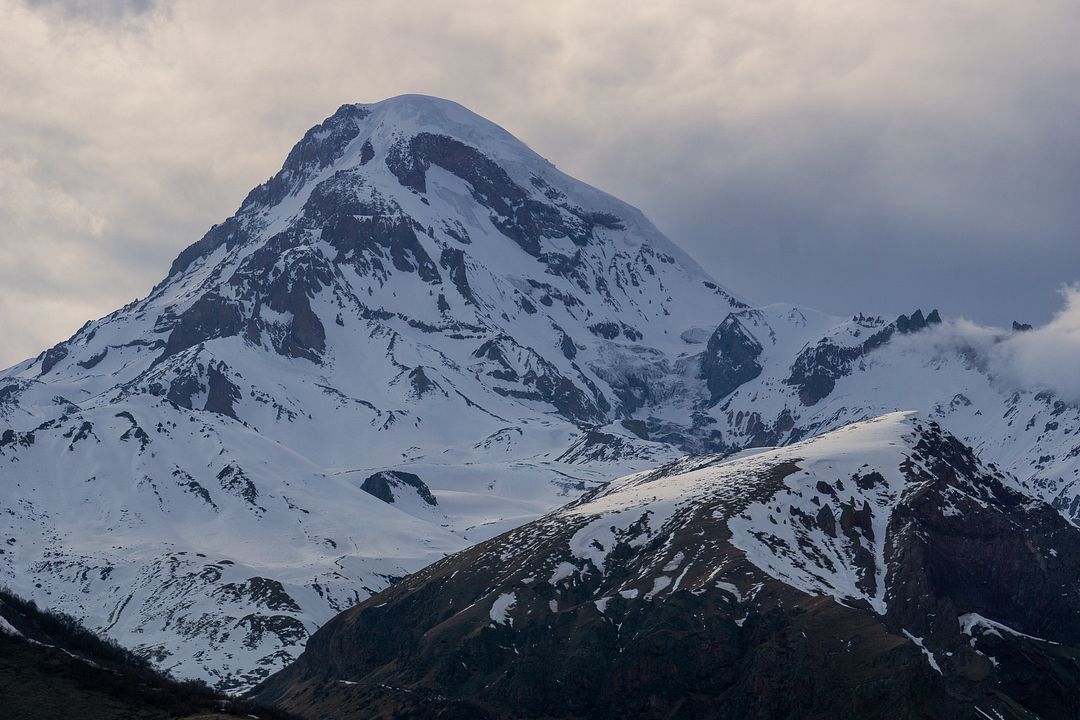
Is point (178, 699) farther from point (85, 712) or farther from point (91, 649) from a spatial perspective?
point (91, 649)

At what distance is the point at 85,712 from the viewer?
142000 millimetres

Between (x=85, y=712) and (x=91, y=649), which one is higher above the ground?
(x=91, y=649)

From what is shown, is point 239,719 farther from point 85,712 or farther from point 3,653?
point 3,653

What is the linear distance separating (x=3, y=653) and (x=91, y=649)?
3331 centimetres

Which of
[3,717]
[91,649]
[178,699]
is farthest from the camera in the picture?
[91,649]

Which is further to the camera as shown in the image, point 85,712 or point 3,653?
point 3,653

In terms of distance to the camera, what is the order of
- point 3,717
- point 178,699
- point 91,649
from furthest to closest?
point 91,649, point 178,699, point 3,717

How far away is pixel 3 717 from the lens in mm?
138500

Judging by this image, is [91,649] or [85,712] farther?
[91,649]

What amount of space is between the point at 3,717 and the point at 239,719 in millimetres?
19326

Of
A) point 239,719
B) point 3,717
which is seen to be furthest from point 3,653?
point 239,719

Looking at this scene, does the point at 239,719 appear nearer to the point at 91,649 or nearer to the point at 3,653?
the point at 3,653

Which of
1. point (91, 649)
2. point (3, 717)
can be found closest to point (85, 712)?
point (3, 717)

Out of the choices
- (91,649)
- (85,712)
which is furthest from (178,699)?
(91,649)
